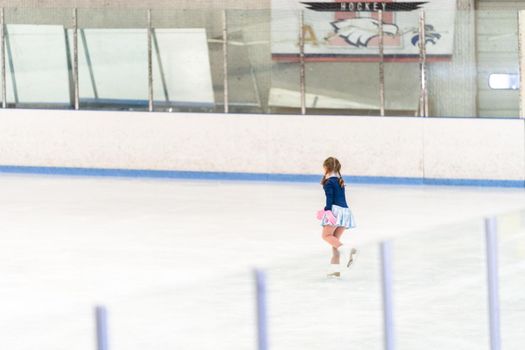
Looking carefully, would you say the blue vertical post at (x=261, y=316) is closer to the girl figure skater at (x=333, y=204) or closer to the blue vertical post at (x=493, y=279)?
the blue vertical post at (x=493, y=279)

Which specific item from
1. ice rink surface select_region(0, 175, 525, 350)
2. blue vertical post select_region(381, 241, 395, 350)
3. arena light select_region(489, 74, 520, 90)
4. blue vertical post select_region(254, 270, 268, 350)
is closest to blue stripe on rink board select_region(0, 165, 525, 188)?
ice rink surface select_region(0, 175, 525, 350)

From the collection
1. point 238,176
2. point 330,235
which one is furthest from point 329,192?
point 238,176

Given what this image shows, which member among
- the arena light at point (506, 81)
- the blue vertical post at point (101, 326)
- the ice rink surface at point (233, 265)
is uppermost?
the arena light at point (506, 81)

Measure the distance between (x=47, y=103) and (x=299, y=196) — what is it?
4.79m

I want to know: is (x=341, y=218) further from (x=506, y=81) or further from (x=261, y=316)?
(x=506, y=81)

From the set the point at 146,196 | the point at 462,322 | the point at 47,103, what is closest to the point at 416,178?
the point at 146,196

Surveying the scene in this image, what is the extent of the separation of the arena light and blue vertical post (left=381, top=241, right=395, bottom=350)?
40.7ft

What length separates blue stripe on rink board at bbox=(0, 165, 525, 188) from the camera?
17.6 meters

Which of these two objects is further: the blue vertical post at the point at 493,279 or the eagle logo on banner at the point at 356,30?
the eagle logo on banner at the point at 356,30

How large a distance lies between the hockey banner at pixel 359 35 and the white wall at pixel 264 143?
3.06 ft

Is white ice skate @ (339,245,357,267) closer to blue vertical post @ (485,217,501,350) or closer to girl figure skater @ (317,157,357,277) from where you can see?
blue vertical post @ (485,217,501,350)

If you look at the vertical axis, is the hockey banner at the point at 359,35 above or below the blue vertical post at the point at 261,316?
above

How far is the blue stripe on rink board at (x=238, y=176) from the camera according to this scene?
693 inches

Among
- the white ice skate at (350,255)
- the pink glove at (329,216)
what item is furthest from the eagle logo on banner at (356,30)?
the white ice skate at (350,255)
